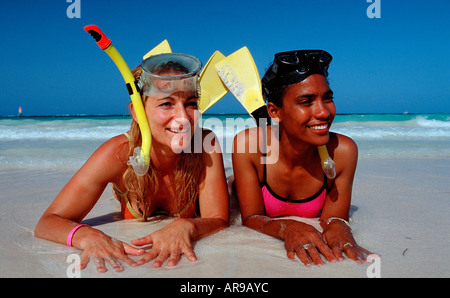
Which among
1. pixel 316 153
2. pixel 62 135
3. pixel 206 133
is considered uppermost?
pixel 206 133

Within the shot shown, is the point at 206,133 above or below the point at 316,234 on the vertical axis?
above

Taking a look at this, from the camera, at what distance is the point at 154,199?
3.10 metres

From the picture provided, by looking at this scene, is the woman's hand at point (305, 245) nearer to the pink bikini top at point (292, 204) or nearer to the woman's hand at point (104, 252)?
the pink bikini top at point (292, 204)

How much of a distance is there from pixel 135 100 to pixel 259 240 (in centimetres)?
132

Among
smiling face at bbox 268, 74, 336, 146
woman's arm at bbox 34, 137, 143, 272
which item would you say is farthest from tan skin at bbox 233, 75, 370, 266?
woman's arm at bbox 34, 137, 143, 272

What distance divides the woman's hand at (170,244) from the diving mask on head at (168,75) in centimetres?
91

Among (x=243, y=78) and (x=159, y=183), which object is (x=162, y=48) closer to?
(x=243, y=78)

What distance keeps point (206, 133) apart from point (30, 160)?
4954 millimetres

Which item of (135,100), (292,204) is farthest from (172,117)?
(292,204)

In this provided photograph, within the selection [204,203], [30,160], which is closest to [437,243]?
[204,203]

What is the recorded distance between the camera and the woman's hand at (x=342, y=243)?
226 cm

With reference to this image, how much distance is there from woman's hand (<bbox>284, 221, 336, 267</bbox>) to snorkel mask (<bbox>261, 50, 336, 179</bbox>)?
0.55 m

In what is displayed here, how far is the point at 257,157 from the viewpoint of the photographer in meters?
3.04

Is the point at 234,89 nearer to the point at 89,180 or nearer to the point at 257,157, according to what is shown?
the point at 257,157
